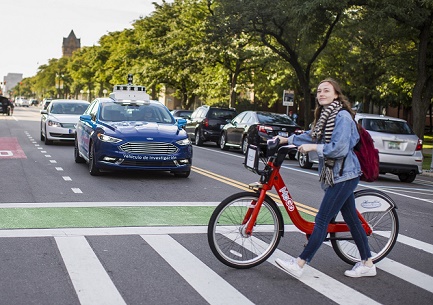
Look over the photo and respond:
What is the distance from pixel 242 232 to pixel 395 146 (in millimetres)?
12254

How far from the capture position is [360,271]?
6.30 meters

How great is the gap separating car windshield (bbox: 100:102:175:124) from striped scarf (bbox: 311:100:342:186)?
8938mm

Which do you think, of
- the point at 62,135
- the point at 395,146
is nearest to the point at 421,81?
the point at 395,146

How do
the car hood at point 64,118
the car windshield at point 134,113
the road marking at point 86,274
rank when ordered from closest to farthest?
1. the road marking at point 86,274
2. the car windshield at point 134,113
3. the car hood at point 64,118


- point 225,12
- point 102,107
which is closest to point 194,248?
point 102,107

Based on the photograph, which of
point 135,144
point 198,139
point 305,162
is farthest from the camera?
point 198,139

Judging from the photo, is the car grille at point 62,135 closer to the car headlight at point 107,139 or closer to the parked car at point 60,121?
the parked car at point 60,121

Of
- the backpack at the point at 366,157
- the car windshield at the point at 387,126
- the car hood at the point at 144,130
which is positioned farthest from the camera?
the car windshield at the point at 387,126

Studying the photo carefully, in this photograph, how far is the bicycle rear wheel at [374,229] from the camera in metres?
6.68

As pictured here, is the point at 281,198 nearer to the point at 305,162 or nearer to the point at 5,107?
the point at 305,162

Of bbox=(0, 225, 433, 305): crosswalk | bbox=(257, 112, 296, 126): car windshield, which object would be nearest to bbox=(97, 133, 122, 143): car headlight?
bbox=(0, 225, 433, 305): crosswalk

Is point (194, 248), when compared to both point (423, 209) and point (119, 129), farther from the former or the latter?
point (119, 129)

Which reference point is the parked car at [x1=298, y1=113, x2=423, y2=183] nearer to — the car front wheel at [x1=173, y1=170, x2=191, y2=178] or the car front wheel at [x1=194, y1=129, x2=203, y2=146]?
the car front wheel at [x1=173, y1=170, x2=191, y2=178]

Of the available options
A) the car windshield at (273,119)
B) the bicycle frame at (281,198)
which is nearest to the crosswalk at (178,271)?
the bicycle frame at (281,198)
